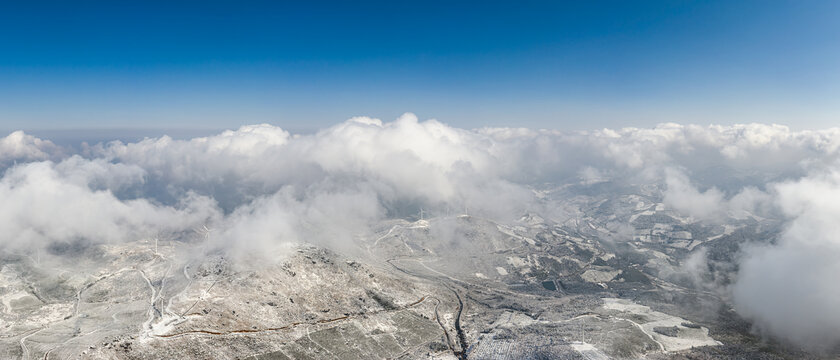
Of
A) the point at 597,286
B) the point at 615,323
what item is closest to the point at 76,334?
the point at 615,323

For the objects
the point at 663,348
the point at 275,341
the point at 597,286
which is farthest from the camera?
the point at 597,286

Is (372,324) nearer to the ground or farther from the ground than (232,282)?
nearer to the ground

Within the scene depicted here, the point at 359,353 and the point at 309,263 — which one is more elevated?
the point at 309,263

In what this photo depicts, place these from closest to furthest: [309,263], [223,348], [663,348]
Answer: [223,348] < [663,348] < [309,263]

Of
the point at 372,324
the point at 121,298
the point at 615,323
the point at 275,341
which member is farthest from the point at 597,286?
the point at 121,298

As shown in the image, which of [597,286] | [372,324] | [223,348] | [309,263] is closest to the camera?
[223,348]

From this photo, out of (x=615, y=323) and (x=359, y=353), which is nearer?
(x=359, y=353)

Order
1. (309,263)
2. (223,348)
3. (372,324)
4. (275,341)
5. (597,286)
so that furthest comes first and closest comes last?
(597,286)
(309,263)
(372,324)
(275,341)
(223,348)

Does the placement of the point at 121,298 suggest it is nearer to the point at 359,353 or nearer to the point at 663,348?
the point at 359,353

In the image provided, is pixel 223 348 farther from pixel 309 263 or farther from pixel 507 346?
pixel 507 346
